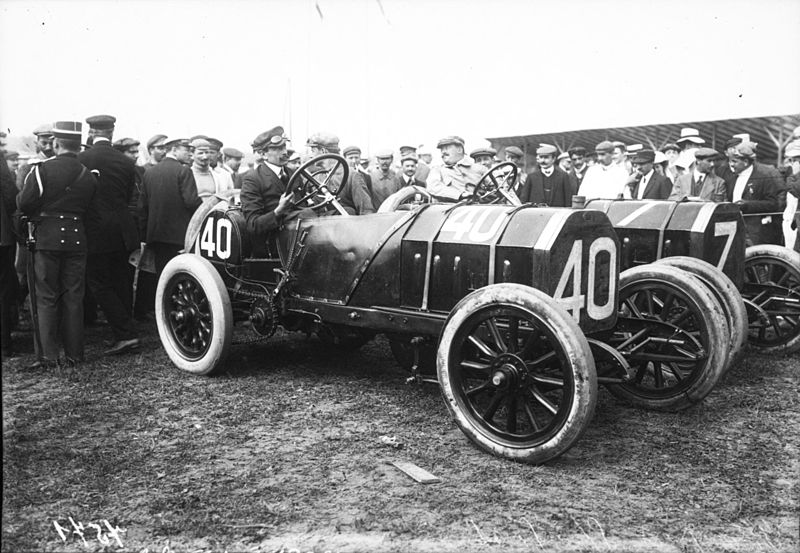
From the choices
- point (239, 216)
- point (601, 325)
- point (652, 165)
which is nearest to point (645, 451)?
point (601, 325)

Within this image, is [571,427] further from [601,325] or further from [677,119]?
[677,119]

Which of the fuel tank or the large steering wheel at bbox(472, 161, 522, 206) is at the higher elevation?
the large steering wheel at bbox(472, 161, 522, 206)

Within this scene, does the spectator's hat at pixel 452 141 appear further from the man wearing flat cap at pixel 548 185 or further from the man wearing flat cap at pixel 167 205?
the man wearing flat cap at pixel 167 205

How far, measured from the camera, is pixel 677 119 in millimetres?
14977

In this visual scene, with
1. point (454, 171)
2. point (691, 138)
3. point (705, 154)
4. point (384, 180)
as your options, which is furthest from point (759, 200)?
point (384, 180)

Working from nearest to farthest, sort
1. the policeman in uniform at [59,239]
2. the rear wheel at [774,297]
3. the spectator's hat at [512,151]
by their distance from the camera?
the policeman in uniform at [59,239] < the rear wheel at [774,297] < the spectator's hat at [512,151]

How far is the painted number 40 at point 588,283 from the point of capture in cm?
397

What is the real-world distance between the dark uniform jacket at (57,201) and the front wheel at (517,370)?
10.9 feet

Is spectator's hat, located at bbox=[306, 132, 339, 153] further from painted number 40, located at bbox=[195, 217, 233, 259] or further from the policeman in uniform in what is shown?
the policeman in uniform

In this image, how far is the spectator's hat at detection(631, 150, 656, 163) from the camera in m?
8.72

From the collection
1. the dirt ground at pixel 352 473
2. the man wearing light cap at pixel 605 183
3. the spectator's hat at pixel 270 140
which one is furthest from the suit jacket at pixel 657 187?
the spectator's hat at pixel 270 140

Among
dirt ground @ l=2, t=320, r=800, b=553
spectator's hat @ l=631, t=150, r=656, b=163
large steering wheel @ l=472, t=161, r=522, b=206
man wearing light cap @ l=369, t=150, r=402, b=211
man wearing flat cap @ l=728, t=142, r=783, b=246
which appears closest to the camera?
dirt ground @ l=2, t=320, r=800, b=553

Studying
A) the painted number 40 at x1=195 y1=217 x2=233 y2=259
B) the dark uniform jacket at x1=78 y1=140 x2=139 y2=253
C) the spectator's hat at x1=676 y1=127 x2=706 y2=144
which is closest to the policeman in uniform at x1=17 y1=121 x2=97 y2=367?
the dark uniform jacket at x1=78 y1=140 x2=139 y2=253

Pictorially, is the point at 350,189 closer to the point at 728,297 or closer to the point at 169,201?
the point at 169,201
